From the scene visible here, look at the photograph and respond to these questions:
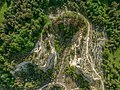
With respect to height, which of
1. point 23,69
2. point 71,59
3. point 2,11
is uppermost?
point 2,11

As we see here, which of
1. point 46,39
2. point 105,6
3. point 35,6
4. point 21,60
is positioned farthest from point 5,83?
point 105,6

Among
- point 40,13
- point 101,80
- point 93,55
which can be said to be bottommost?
point 101,80

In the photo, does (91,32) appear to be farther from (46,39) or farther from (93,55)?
(46,39)

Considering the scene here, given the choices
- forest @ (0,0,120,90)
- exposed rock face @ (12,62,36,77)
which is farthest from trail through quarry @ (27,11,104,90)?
exposed rock face @ (12,62,36,77)

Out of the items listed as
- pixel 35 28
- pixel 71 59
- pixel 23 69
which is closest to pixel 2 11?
pixel 35 28

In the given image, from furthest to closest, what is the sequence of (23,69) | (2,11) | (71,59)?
(71,59) < (23,69) < (2,11)

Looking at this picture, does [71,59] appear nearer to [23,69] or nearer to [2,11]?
[23,69]

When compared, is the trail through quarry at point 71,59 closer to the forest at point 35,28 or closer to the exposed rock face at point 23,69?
the forest at point 35,28
